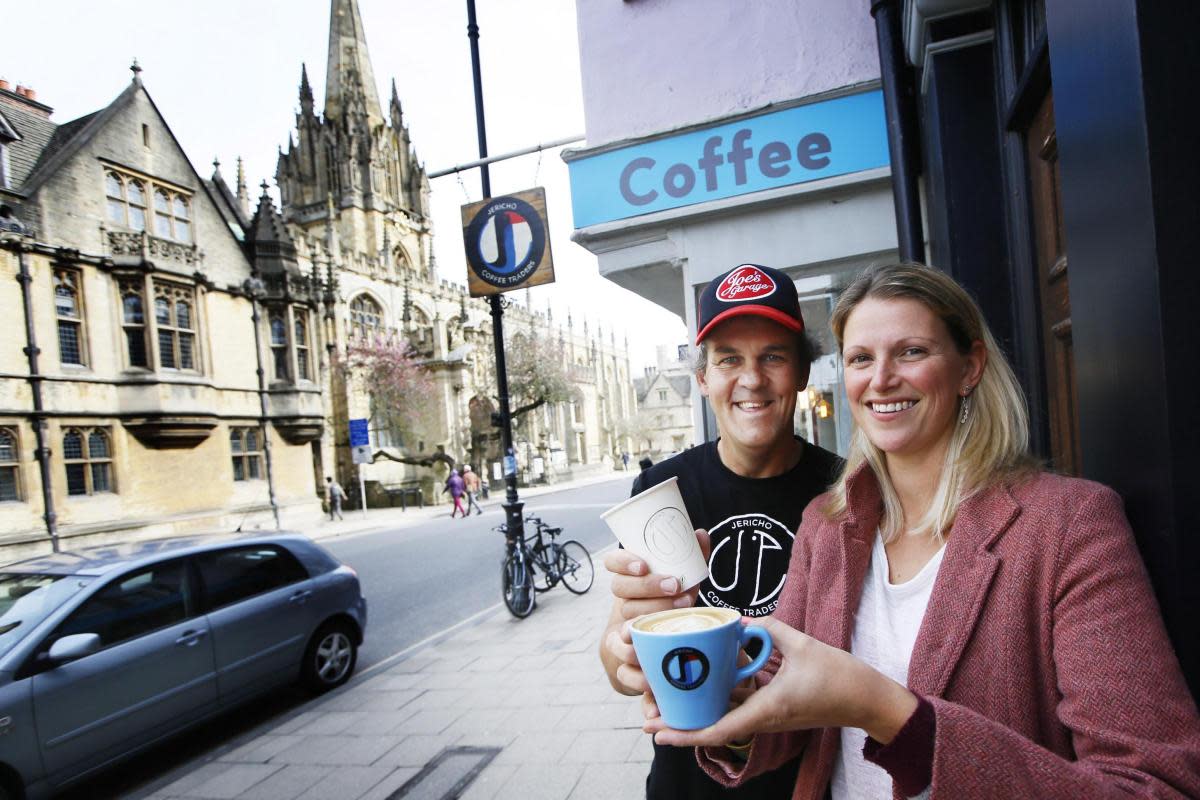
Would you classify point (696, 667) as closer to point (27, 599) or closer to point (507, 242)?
point (27, 599)

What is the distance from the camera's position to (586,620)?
795cm

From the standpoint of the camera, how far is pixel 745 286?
1.79m

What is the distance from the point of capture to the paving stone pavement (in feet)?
13.3

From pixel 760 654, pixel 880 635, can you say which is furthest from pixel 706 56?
pixel 760 654

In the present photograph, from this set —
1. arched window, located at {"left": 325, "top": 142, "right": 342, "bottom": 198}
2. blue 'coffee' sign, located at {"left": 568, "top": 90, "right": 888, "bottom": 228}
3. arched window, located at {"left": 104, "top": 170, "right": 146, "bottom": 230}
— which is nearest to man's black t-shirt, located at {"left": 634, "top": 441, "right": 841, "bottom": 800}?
blue 'coffee' sign, located at {"left": 568, "top": 90, "right": 888, "bottom": 228}

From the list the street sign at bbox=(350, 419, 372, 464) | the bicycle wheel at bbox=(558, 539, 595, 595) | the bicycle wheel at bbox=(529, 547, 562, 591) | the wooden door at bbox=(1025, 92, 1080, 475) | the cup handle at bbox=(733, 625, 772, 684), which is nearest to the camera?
the cup handle at bbox=(733, 625, 772, 684)

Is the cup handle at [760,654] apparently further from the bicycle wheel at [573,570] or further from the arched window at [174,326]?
the arched window at [174,326]

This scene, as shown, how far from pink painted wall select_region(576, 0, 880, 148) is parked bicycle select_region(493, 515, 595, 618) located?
5365 mm

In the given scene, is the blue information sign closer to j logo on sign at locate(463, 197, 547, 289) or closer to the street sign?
the street sign

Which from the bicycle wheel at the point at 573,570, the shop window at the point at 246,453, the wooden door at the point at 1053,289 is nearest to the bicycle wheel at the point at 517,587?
the bicycle wheel at the point at 573,570

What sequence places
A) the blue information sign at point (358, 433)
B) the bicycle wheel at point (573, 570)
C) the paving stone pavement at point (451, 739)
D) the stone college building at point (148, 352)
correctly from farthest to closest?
the blue information sign at point (358, 433)
the stone college building at point (148, 352)
the bicycle wheel at point (573, 570)
the paving stone pavement at point (451, 739)

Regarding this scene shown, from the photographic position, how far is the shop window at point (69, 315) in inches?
711

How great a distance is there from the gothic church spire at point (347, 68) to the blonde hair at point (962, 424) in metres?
49.6

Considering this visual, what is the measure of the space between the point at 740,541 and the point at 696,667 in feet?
2.89
